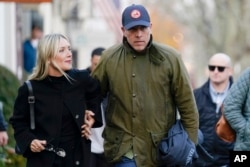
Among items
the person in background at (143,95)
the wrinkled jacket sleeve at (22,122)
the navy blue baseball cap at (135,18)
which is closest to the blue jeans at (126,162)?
the person in background at (143,95)

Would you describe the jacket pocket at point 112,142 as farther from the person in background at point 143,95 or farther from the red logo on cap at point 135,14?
the red logo on cap at point 135,14

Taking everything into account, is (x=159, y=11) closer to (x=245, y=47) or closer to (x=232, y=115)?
(x=245, y=47)

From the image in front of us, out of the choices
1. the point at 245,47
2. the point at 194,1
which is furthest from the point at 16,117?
the point at 194,1

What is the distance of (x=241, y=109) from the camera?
9281mm

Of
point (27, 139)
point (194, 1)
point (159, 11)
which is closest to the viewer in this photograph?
point (27, 139)

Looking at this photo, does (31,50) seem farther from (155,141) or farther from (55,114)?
(55,114)

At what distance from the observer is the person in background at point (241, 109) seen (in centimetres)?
923

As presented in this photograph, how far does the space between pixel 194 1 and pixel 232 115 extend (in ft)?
172

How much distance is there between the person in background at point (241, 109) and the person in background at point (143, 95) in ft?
1.01

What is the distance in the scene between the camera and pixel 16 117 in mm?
8789

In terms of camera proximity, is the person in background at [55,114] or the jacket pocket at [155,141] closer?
the person in background at [55,114]

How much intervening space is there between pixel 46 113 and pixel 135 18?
106cm

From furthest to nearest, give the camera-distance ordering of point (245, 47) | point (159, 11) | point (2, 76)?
point (159, 11)
point (245, 47)
point (2, 76)

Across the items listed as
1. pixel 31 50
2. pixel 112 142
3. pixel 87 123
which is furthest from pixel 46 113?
pixel 31 50
